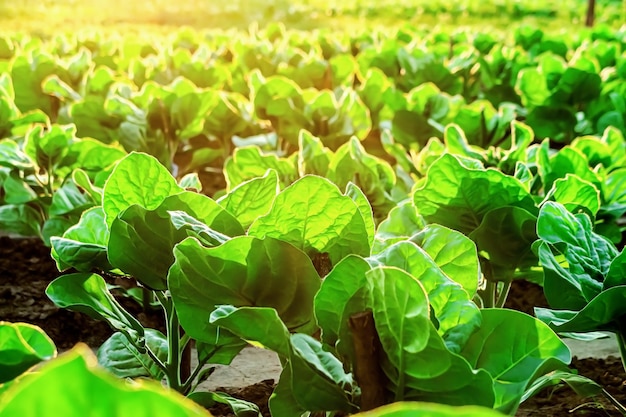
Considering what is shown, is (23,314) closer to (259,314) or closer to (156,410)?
(259,314)

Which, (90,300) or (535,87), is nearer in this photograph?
(90,300)

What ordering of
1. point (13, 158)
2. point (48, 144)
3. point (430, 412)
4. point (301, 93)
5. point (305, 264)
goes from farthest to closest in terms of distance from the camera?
point (301, 93), point (48, 144), point (13, 158), point (305, 264), point (430, 412)

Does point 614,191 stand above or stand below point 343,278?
below

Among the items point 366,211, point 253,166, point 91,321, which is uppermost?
point 366,211

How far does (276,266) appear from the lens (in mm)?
1245

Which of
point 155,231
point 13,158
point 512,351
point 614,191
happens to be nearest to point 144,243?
point 155,231

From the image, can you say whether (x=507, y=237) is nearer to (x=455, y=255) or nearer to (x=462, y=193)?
(x=462, y=193)

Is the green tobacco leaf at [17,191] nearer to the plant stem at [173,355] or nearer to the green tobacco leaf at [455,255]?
the plant stem at [173,355]

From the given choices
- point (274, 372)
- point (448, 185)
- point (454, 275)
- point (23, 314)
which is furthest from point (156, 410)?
point (23, 314)

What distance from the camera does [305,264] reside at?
1255mm

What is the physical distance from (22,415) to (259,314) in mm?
543

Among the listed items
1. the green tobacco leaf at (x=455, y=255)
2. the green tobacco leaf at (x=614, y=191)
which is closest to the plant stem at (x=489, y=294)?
the green tobacco leaf at (x=614, y=191)

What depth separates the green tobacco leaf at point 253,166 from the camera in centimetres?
223

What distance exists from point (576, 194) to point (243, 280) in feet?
2.72
